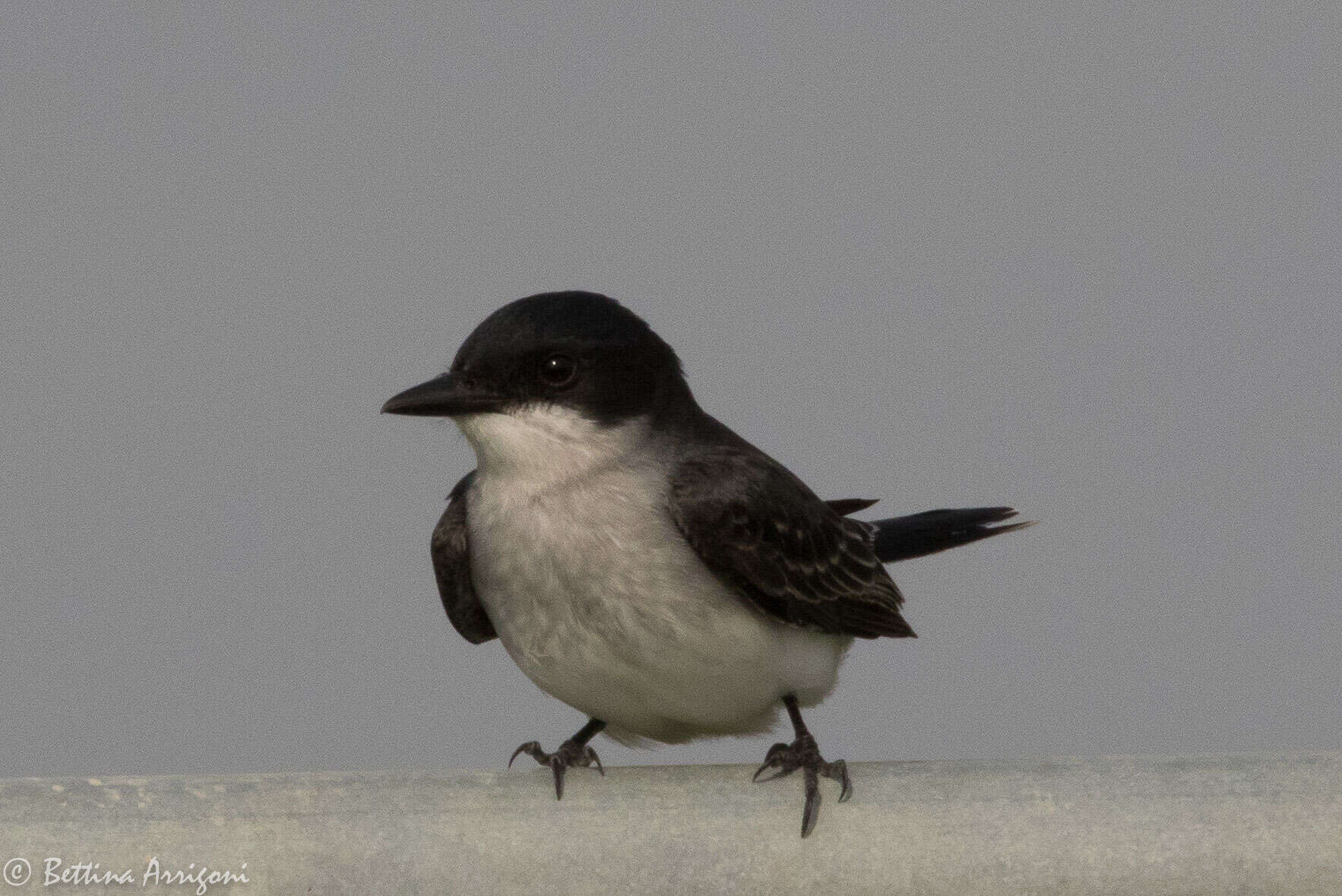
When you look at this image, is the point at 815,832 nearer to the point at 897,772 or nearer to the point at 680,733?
the point at 897,772

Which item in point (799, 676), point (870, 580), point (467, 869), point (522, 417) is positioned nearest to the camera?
point (467, 869)

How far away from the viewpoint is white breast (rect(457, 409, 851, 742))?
436 cm

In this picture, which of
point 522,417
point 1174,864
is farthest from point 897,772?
point 522,417

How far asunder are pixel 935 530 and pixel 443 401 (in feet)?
6.62

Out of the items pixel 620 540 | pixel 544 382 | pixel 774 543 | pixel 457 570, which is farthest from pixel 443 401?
pixel 774 543

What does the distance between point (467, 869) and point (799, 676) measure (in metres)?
1.16

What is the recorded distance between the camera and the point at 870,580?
4965mm

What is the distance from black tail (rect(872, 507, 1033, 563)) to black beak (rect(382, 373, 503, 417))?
1752 millimetres

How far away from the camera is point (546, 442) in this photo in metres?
4.41

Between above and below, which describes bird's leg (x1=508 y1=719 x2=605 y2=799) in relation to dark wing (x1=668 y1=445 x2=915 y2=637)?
below

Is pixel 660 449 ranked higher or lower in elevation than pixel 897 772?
higher

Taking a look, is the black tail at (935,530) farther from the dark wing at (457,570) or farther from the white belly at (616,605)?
the dark wing at (457,570)

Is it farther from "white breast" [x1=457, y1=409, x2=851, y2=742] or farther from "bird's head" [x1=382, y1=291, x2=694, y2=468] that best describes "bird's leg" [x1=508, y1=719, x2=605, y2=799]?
"bird's head" [x1=382, y1=291, x2=694, y2=468]

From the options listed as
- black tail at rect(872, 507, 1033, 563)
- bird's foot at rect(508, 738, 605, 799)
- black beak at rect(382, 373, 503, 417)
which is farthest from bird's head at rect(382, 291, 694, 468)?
black tail at rect(872, 507, 1033, 563)
